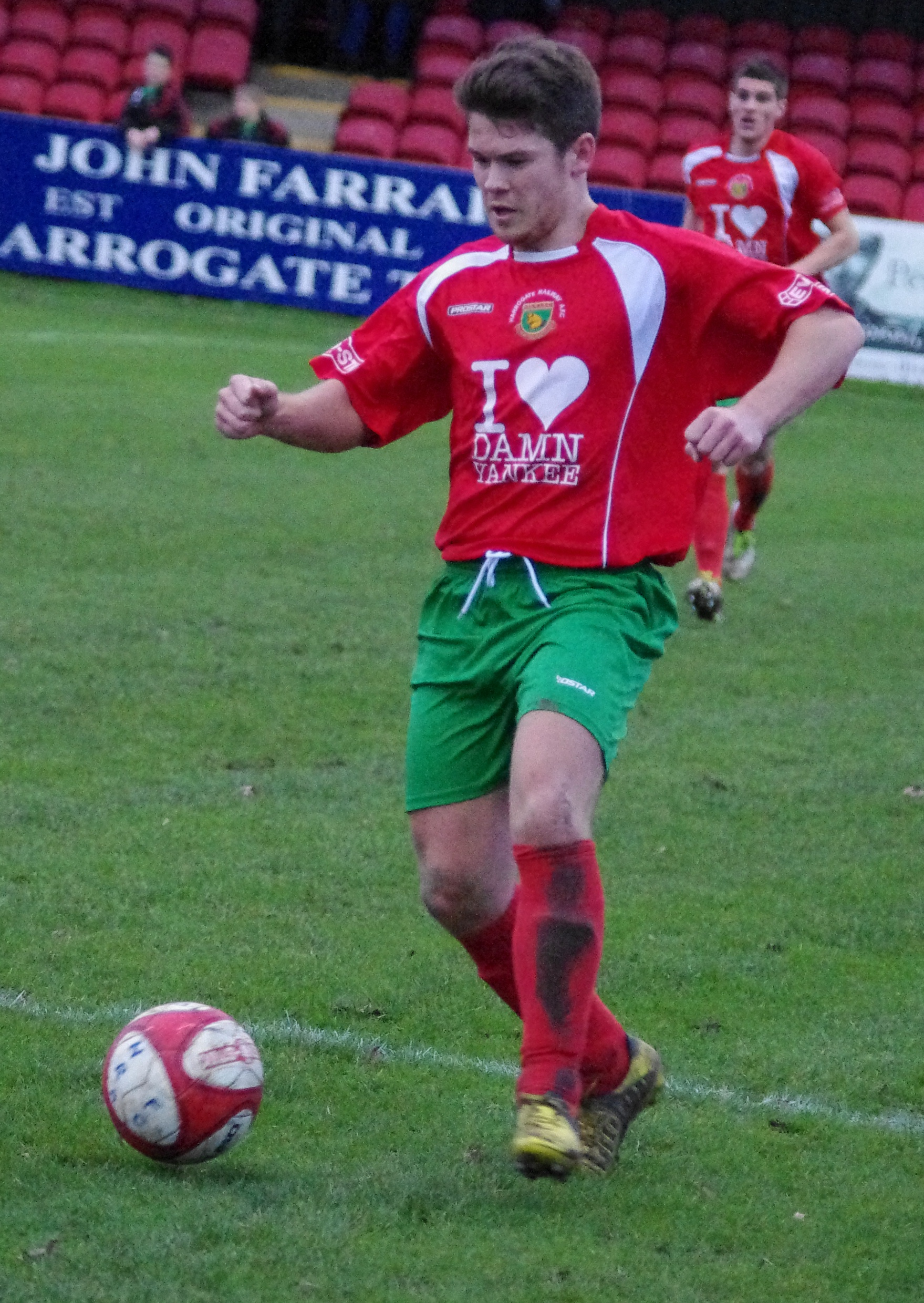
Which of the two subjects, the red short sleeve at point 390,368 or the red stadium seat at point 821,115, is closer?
the red short sleeve at point 390,368

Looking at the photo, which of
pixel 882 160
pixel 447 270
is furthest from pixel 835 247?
pixel 882 160

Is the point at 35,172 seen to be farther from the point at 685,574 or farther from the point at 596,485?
the point at 596,485

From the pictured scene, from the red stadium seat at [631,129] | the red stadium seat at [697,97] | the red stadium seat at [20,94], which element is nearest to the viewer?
the red stadium seat at [20,94]

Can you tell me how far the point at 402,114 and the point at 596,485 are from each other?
17.7 m

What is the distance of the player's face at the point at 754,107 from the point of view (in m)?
9.83

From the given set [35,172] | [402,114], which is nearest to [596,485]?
[35,172]

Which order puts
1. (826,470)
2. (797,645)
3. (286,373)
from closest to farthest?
(797,645) < (826,470) < (286,373)

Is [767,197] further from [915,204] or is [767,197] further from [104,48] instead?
[104,48]

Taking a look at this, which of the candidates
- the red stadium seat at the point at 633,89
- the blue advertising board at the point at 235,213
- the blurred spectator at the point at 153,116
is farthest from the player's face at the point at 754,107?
the red stadium seat at the point at 633,89

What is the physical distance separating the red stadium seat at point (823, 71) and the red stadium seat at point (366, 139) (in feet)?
16.3

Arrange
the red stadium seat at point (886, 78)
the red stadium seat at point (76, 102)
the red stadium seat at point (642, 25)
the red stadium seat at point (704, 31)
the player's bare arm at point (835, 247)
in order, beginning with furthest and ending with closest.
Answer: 1. the red stadium seat at point (642, 25)
2. the red stadium seat at point (704, 31)
3. the red stadium seat at point (886, 78)
4. the red stadium seat at point (76, 102)
5. the player's bare arm at point (835, 247)

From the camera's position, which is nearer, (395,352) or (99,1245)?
(99,1245)

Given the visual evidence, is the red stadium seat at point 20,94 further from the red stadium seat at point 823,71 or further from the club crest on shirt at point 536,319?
the club crest on shirt at point 536,319

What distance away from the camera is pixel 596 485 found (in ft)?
12.9
